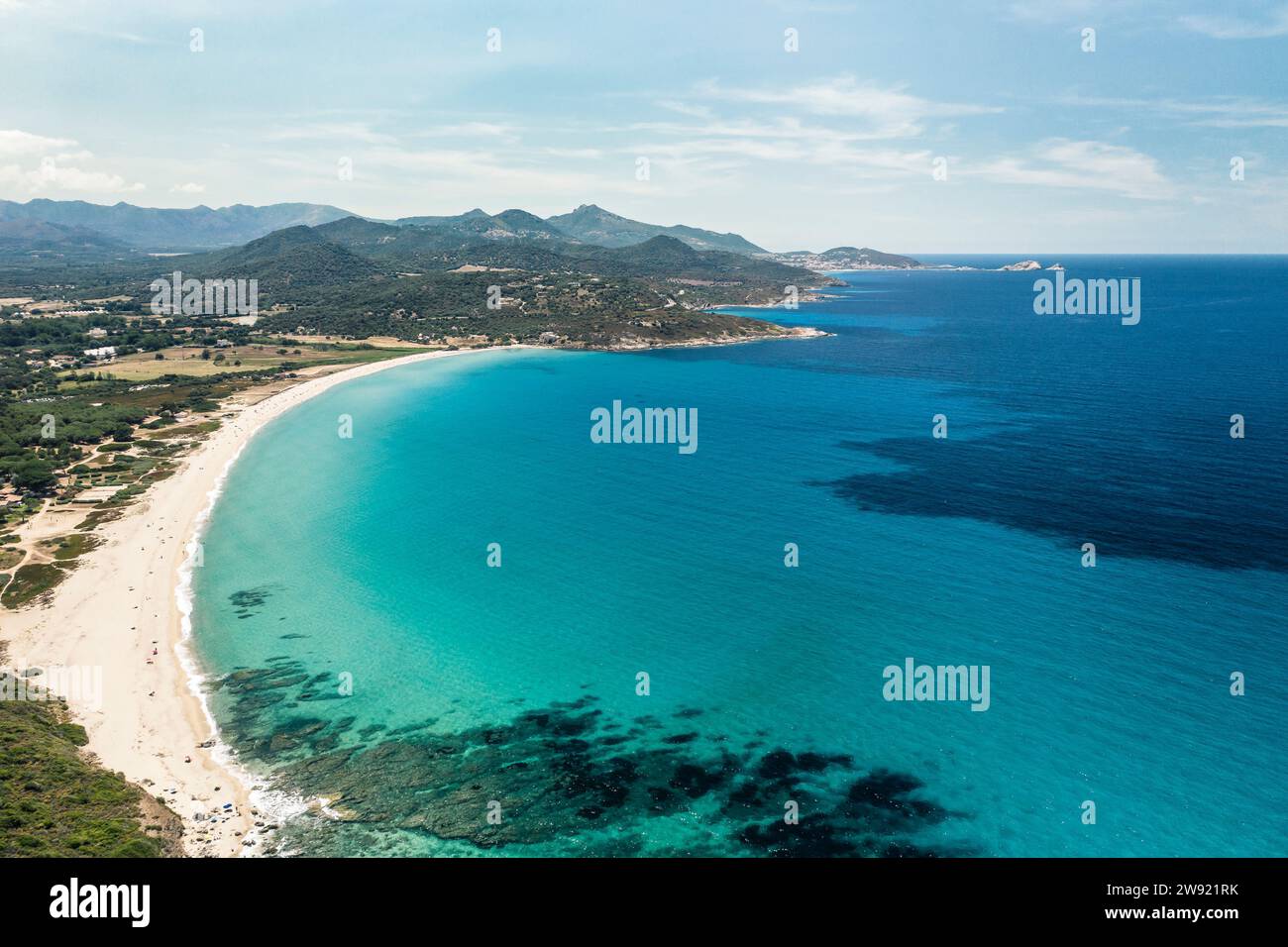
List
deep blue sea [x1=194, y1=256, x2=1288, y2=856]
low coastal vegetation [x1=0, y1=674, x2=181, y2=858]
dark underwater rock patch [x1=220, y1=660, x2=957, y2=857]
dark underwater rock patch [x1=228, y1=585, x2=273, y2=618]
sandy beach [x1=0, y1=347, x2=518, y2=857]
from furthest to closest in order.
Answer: dark underwater rock patch [x1=228, y1=585, x2=273, y2=618]
sandy beach [x1=0, y1=347, x2=518, y2=857]
deep blue sea [x1=194, y1=256, x2=1288, y2=856]
dark underwater rock patch [x1=220, y1=660, x2=957, y2=857]
low coastal vegetation [x1=0, y1=674, x2=181, y2=858]

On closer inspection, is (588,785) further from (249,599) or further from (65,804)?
(249,599)

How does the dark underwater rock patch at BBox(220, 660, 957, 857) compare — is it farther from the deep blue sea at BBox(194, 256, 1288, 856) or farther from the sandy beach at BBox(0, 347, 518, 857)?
the sandy beach at BBox(0, 347, 518, 857)

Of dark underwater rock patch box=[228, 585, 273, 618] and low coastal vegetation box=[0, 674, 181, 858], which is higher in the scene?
dark underwater rock patch box=[228, 585, 273, 618]

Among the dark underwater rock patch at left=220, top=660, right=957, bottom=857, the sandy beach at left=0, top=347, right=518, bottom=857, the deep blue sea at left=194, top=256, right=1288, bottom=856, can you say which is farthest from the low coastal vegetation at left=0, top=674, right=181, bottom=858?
the dark underwater rock patch at left=220, top=660, right=957, bottom=857

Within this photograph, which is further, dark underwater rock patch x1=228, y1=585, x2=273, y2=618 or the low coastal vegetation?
dark underwater rock patch x1=228, y1=585, x2=273, y2=618

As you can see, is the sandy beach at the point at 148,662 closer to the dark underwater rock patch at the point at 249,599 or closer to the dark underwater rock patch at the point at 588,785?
the dark underwater rock patch at the point at 588,785

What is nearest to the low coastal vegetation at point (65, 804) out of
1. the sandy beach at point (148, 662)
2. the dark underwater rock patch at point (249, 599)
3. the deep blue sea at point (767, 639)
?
the sandy beach at point (148, 662)

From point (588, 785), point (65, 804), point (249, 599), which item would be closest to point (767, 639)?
point (588, 785)
